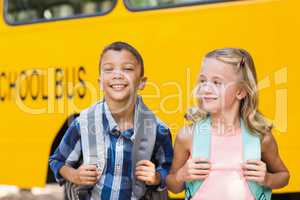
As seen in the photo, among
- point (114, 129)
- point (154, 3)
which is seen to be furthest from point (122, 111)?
point (154, 3)

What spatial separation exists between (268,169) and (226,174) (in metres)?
0.26

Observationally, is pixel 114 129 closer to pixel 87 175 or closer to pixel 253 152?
pixel 87 175

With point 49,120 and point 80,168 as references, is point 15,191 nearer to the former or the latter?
point 49,120

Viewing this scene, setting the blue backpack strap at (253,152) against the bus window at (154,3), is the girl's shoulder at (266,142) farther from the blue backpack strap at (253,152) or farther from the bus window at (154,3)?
the bus window at (154,3)

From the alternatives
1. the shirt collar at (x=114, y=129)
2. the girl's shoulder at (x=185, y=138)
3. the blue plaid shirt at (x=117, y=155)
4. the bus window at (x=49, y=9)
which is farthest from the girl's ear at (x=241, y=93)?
the bus window at (x=49, y=9)

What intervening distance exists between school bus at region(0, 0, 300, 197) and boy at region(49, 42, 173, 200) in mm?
1539

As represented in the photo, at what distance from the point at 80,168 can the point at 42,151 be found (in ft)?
8.07

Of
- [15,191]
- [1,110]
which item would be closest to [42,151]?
[1,110]

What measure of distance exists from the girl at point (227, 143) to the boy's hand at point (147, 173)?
0.09 metres

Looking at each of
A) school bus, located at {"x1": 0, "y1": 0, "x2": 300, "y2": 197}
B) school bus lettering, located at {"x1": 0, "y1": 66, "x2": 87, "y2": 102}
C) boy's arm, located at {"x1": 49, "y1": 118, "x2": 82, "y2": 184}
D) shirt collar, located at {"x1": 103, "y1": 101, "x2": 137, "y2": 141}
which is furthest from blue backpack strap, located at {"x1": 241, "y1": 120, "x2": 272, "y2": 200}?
school bus lettering, located at {"x1": 0, "y1": 66, "x2": 87, "y2": 102}

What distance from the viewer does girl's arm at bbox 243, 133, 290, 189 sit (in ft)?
9.25

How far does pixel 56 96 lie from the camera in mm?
5363

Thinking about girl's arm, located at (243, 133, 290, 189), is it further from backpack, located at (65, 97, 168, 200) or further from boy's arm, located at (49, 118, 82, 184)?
boy's arm, located at (49, 118, 82, 184)

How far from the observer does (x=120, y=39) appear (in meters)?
5.08
